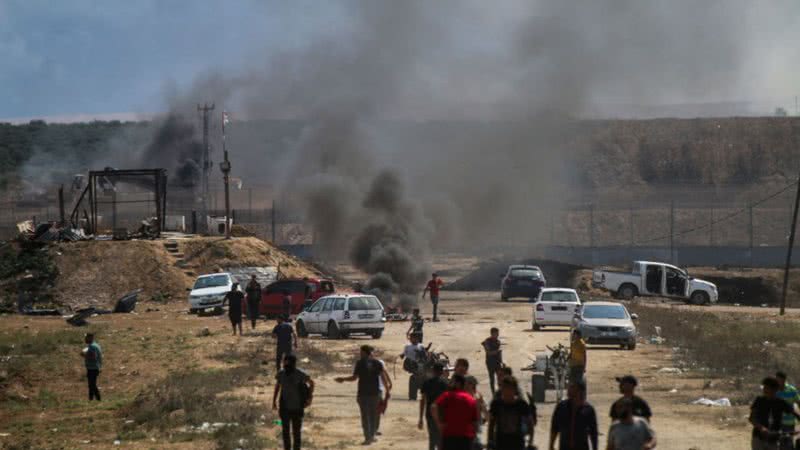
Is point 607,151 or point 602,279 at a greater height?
point 607,151

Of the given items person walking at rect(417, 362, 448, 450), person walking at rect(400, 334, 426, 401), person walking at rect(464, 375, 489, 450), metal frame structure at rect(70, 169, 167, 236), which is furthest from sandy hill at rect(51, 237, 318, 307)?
person walking at rect(464, 375, 489, 450)

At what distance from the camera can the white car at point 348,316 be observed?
35.4m

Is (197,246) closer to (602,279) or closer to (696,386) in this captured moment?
(602,279)

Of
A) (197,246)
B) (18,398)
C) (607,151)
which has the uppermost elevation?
(607,151)

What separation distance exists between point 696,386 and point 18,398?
1530 cm

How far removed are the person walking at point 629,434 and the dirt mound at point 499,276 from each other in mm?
53996

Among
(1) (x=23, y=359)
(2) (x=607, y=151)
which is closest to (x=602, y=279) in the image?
(1) (x=23, y=359)

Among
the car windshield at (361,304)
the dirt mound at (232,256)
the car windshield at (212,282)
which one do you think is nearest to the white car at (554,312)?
the car windshield at (361,304)

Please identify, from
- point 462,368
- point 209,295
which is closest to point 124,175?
point 209,295

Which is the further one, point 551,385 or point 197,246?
point 197,246

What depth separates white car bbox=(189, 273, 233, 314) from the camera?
45969 mm

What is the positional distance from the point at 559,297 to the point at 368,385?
2164 cm

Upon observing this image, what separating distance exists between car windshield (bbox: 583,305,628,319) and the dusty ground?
955mm

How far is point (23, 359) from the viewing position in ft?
108
